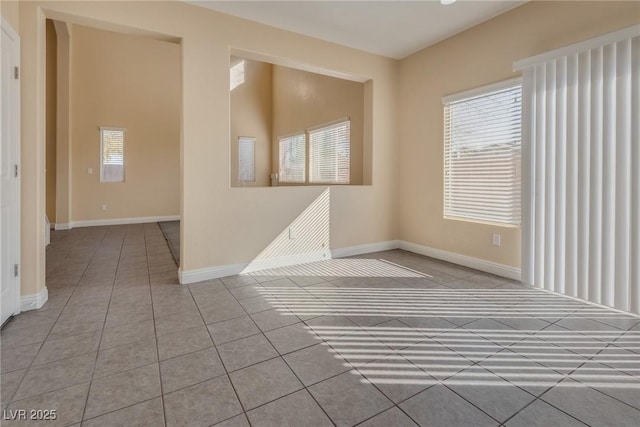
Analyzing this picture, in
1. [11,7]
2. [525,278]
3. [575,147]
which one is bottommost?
[525,278]

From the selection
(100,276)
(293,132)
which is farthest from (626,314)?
(293,132)

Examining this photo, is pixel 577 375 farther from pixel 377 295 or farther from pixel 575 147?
pixel 575 147

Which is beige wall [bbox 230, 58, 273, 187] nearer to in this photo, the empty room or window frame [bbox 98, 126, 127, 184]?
window frame [bbox 98, 126, 127, 184]

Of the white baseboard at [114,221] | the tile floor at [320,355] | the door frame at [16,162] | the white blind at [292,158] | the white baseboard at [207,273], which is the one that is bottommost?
the tile floor at [320,355]

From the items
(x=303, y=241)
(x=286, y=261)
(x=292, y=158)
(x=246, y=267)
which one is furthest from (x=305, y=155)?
(x=246, y=267)

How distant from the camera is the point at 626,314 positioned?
101 inches

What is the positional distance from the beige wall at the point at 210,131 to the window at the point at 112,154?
541 centimetres

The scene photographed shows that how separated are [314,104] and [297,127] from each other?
39.0 inches

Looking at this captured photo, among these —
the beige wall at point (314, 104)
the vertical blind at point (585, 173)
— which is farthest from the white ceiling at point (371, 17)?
the beige wall at point (314, 104)

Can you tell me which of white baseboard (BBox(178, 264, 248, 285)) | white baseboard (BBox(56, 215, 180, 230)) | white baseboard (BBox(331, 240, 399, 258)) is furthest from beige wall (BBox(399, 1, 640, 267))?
white baseboard (BBox(56, 215, 180, 230))

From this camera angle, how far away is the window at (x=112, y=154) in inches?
294

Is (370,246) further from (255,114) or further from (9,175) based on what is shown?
(255,114)

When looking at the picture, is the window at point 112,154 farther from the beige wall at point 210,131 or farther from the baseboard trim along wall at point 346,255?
the baseboard trim along wall at point 346,255

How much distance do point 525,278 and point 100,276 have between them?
4.50 metres
